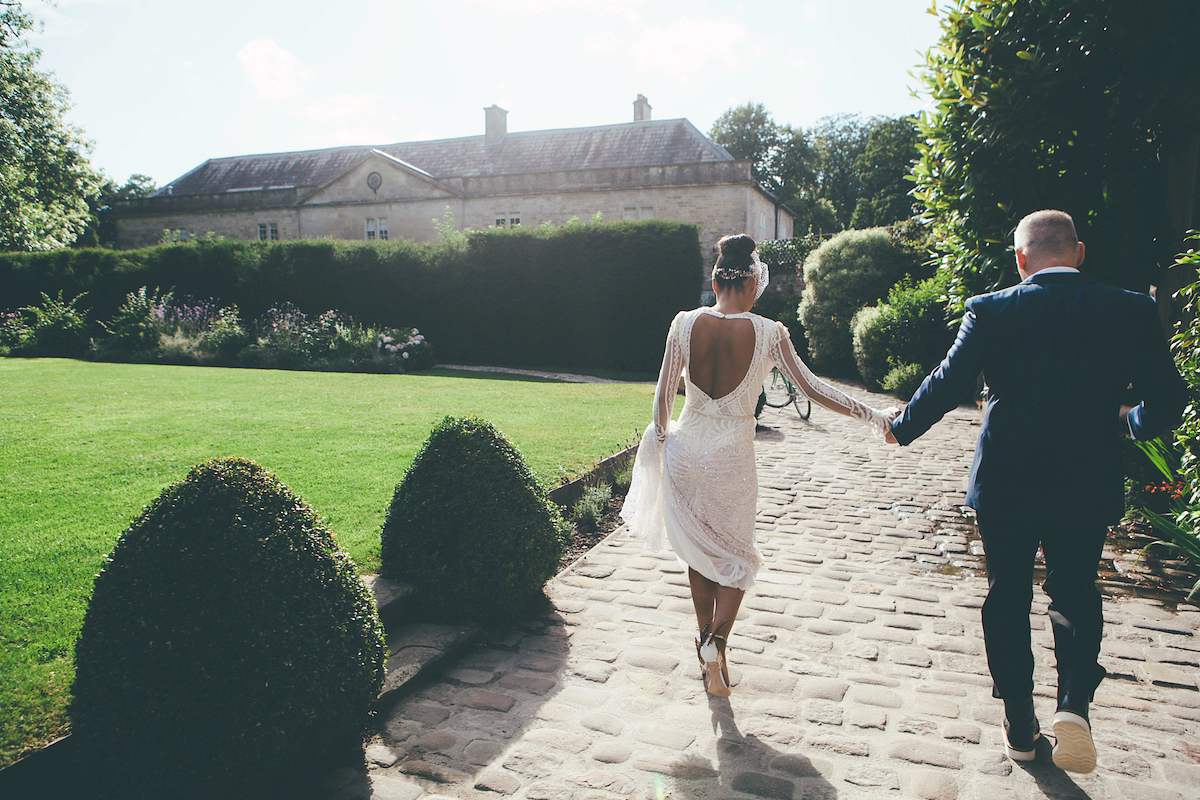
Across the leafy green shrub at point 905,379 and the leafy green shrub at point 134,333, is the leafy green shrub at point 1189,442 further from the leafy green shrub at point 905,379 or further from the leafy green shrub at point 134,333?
the leafy green shrub at point 134,333

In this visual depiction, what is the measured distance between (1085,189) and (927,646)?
192 inches

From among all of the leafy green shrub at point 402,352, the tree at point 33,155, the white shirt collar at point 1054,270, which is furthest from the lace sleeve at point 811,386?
the tree at point 33,155

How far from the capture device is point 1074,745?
2709mm

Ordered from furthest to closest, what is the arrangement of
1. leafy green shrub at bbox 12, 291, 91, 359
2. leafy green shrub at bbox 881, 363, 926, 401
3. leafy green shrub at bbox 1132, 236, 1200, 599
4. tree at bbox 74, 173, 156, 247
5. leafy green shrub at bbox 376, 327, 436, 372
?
tree at bbox 74, 173, 156, 247
leafy green shrub at bbox 12, 291, 91, 359
leafy green shrub at bbox 376, 327, 436, 372
leafy green shrub at bbox 881, 363, 926, 401
leafy green shrub at bbox 1132, 236, 1200, 599

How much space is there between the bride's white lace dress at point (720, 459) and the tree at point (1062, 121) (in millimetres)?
4082

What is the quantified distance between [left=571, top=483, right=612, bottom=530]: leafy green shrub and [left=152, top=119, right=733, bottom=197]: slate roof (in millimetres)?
28345

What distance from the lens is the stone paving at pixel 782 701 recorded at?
2.83 metres

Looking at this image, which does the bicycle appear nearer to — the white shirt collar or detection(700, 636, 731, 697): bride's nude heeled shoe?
detection(700, 636, 731, 697): bride's nude heeled shoe

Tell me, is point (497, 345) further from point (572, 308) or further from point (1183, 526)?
point (1183, 526)

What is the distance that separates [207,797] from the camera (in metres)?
2.48

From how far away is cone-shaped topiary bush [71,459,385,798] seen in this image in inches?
95.9

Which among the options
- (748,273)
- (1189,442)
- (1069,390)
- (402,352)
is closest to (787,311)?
(402,352)

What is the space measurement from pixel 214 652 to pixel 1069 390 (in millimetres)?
3364

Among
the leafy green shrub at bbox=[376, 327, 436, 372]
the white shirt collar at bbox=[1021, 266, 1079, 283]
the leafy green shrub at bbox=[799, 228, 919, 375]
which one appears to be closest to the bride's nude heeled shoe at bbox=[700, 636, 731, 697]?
the white shirt collar at bbox=[1021, 266, 1079, 283]
